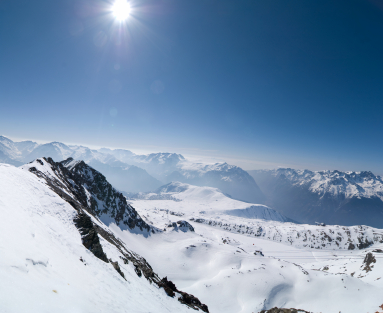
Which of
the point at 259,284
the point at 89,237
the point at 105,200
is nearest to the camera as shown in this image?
the point at 89,237

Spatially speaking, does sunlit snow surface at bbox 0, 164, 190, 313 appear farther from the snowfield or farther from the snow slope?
the snow slope

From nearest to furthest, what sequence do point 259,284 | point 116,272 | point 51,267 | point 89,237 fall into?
point 51,267 < point 116,272 < point 89,237 < point 259,284

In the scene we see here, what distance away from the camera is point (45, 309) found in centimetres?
630

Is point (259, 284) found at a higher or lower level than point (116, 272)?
lower

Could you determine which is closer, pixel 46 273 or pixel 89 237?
pixel 46 273

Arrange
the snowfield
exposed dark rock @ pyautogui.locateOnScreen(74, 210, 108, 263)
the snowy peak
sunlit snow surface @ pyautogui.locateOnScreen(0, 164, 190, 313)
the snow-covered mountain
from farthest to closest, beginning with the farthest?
the snowy peak < exposed dark rock @ pyautogui.locateOnScreen(74, 210, 108, 263) < the snowfield < the snow-covered mountain < sunlit snow surface @ pyautogui.locateOnScreen(0, 164, 190, 313)

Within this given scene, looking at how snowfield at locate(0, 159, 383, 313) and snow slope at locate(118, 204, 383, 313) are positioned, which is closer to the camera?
snowfield at locate(0, 159, 383, 313)

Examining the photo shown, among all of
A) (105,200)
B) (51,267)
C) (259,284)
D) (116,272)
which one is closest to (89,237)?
(116,272)

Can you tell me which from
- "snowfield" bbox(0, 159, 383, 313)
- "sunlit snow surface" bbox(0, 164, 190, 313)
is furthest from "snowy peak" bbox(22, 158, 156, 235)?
"sunlit snow surface" bbox(0, 164, 190, 313)

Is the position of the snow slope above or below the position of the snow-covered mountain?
below

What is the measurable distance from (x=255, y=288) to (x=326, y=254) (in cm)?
18223

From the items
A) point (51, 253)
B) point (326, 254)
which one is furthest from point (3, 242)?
point (326, 254)

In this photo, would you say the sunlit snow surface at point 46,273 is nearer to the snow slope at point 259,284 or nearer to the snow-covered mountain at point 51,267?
the snow-covered mountain at point 51,267

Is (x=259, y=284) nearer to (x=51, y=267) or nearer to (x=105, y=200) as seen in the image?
(x=51, y=267)
